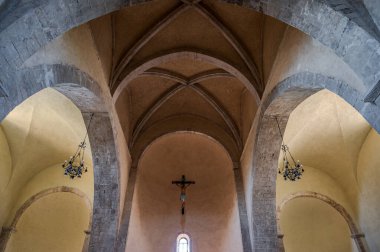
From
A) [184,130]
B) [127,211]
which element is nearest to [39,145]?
[127,211]

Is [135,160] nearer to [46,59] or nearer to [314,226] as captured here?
[46,59]

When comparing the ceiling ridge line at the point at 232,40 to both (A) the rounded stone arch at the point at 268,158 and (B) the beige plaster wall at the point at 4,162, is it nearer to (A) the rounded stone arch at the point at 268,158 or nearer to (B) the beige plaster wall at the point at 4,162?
(A) the rounded stone arch at the point at 268,158

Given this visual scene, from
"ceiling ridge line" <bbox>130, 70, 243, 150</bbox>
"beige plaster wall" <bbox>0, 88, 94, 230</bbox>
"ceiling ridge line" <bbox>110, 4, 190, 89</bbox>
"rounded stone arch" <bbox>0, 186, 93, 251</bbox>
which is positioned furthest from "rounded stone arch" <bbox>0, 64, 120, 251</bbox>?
"ceiling ridge line" <bbox>130, 70, 243, 150</bbox>

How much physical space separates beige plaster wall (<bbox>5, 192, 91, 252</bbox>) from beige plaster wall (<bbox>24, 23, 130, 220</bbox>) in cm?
347

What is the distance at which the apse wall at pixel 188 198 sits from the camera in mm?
10523

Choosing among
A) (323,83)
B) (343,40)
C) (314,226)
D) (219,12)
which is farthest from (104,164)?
(314,226)

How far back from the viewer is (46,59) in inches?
198

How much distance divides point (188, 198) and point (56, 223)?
519 cm

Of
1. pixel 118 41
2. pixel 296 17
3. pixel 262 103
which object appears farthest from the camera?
pixel 118 41

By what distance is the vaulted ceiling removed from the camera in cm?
866

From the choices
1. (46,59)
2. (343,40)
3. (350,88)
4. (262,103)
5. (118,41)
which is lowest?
(350,88)

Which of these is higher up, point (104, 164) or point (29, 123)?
point (29, 123)

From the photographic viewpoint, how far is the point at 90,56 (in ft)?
22.6

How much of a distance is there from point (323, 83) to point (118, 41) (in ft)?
18.6
